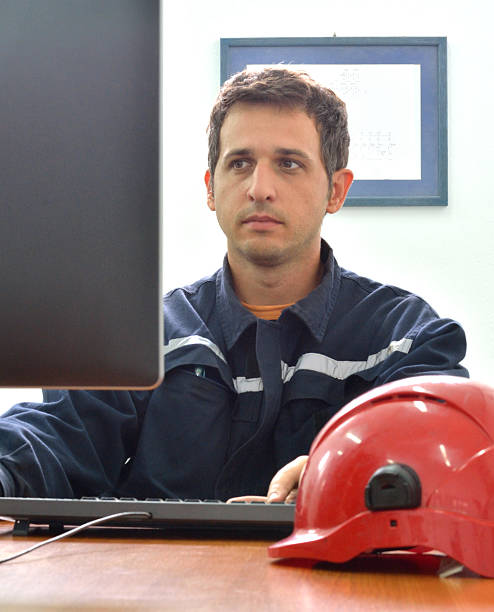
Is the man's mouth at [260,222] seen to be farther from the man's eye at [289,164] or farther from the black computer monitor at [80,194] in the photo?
the black computer monitor at [80,194]

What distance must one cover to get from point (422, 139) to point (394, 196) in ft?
0.54

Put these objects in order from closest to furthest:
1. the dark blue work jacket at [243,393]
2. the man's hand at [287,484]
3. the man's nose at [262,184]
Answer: the man's hand at [287,484] → the dark blue work jacket at [243,393] → the man's nose at [262,184]

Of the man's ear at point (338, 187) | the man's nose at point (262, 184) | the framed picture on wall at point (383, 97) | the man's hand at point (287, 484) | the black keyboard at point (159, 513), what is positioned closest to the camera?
the black keyboard at point (159, 513)

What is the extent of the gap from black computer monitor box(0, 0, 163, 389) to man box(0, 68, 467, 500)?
0.67 metres

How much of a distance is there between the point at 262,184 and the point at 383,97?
831 mm

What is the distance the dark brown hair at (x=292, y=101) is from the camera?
1536mm

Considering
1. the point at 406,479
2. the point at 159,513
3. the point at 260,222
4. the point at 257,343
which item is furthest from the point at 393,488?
the point at 260,222

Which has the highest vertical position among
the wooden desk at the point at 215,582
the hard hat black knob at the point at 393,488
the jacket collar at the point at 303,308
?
the jacket collar at the point at 303,308

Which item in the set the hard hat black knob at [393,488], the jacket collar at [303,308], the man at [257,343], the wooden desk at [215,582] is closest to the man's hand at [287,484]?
the wooden desk at [215,582]

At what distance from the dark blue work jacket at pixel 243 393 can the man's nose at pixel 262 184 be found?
0.60 feet

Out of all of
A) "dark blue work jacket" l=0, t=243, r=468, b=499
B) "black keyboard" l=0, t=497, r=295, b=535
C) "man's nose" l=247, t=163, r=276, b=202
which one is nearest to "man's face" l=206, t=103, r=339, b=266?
"man's nose" l=247, t=163, r=276, b=202

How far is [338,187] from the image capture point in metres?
1.70

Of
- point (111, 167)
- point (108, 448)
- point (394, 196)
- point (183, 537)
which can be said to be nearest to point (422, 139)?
point (394, 196)

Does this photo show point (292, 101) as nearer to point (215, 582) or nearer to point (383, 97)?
point (383, 97)
